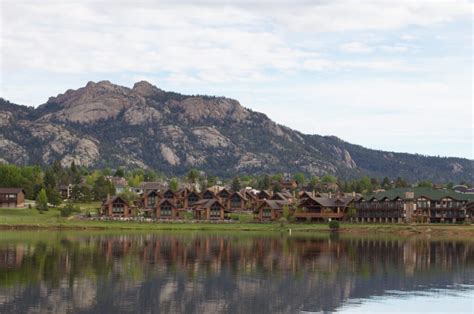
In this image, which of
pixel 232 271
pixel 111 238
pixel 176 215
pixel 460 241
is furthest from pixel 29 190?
pixel 232 271

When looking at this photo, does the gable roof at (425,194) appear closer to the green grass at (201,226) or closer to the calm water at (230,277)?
the green grass at (201,226)

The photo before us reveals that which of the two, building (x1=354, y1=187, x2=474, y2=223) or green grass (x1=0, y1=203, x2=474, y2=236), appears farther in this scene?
building (x1=354, y1=187, x2=474, y2=223)

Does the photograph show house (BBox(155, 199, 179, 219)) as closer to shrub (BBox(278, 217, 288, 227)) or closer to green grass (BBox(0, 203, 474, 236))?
A: green grass (BBox(0, 203, 474, 236))

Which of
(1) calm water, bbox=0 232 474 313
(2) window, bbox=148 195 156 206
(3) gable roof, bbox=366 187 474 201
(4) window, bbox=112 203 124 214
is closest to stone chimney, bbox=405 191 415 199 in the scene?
(3) gable roof, bbox=366 187 474 201

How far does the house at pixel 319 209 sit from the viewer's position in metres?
168

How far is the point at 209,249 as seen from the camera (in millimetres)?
96812

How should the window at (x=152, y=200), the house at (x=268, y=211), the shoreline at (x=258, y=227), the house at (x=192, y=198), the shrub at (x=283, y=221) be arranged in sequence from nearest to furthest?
the shoreline at (x=258, y=227) < the shrub at (x=283, y=221) < the house at (x=268, y=211) < the window at (x=152, y=200) < the house at (x=192, y=198)

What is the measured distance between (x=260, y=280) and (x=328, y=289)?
6.64m

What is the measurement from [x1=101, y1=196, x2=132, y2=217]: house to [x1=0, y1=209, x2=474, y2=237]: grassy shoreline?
55.2 feet

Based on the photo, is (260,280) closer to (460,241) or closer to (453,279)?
(453,279)

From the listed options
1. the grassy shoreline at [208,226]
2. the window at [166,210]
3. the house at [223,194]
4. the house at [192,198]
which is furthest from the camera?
the house at [223,194]

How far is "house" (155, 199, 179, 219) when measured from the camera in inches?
6841

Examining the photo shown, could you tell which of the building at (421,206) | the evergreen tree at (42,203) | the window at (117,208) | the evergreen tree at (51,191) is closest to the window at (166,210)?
the window at (117,208)

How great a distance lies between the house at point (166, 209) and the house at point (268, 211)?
17.8 meters
